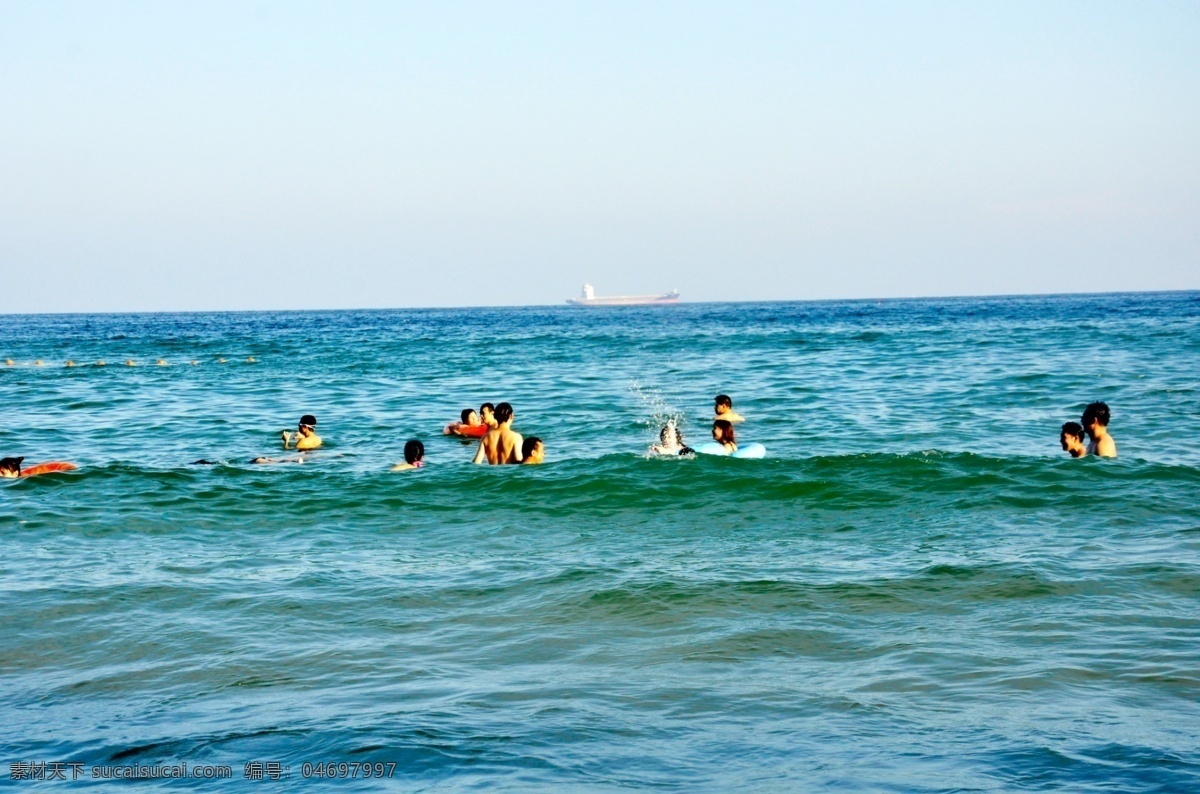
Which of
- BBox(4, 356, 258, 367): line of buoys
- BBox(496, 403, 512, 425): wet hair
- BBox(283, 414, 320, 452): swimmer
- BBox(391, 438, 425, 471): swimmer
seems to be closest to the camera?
BBox(391, 438, 425, 471): swimmer

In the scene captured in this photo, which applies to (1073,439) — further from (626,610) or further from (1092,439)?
(626,610)

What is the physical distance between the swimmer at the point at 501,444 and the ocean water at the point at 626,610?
30.9 inches

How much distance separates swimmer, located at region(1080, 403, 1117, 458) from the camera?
1461 centimetres

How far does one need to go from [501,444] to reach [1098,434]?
313 inches

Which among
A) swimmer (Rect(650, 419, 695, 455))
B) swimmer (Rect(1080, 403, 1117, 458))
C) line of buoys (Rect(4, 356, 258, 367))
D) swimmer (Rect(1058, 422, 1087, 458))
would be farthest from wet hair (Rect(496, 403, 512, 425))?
line of buoys (Rect(4, 356, 258, 367))

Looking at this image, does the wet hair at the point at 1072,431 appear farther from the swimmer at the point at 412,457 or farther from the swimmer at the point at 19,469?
the swimmer at the point at 19,469

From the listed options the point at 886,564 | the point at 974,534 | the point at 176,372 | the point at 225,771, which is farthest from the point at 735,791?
the point at 176,372

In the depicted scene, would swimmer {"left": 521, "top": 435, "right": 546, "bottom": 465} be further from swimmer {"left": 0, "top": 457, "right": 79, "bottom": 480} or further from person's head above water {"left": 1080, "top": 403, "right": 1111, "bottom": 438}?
person's head above water {"left": 1080, "top": 403, "right": 1111, "bottom": 438}

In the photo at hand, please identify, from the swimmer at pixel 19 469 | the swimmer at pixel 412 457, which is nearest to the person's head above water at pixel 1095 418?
the swimmer at pixel 412 457

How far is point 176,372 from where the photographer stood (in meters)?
36.9

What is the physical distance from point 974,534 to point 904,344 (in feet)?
109

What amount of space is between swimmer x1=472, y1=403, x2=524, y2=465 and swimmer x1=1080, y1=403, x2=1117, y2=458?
25.0ft

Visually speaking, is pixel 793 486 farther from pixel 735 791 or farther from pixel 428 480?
pixel 735 791

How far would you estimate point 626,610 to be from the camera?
8.52 metres
